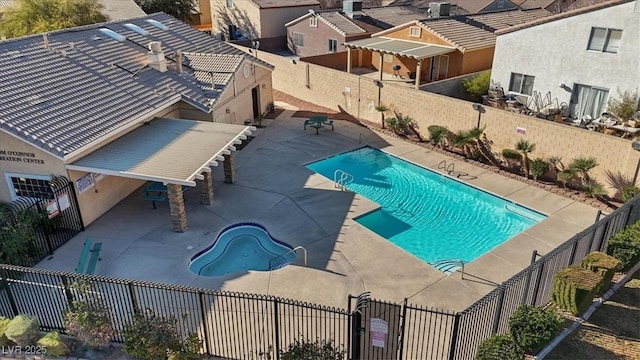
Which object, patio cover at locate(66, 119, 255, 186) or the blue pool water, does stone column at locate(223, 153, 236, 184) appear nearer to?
patio cover at locate(66, 119, 255, 186)

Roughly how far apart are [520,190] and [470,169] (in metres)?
2.89

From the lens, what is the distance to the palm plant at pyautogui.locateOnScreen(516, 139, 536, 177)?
21258 millimetres

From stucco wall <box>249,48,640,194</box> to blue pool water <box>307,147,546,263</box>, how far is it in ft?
10.9

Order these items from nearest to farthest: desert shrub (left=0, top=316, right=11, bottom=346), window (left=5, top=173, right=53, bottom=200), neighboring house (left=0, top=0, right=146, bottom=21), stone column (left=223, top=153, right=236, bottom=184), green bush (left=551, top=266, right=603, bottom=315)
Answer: desert shrub (left=0, top=316, right=11, bottom=346), green bush (left=551, top=266, right=603, bottom=315), window (left=5, top=173, right=53, bottom=200), stone column (left=223, top=153, right=236, bottom=184), neighboring house (left=0, top=0, right=146, bottom=21)

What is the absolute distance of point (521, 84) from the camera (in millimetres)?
26984

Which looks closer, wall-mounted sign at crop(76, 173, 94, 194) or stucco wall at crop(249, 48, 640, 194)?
wall-mounted sign at crop(76, 173, 94, 194)

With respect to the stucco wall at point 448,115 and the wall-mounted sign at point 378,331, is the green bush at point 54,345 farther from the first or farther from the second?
the stucco wall at point 448,115

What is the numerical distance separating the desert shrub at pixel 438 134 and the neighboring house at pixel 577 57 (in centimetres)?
643

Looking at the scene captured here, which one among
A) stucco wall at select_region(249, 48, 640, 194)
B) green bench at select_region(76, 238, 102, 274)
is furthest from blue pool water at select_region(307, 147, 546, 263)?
green bench at select_region(76, 238, 102, 274)

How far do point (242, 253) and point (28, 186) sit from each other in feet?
27.6

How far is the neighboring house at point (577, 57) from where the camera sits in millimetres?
22000

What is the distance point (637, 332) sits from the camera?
37.4 feet

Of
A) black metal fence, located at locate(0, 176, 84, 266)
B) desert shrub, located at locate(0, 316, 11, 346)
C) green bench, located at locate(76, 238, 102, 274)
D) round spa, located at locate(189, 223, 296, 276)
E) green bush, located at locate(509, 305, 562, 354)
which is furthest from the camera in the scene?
round spa, located at locate(189, 223, 296, 276)

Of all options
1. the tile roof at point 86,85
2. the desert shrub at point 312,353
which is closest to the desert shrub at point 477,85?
the tile roof at point 86,85
